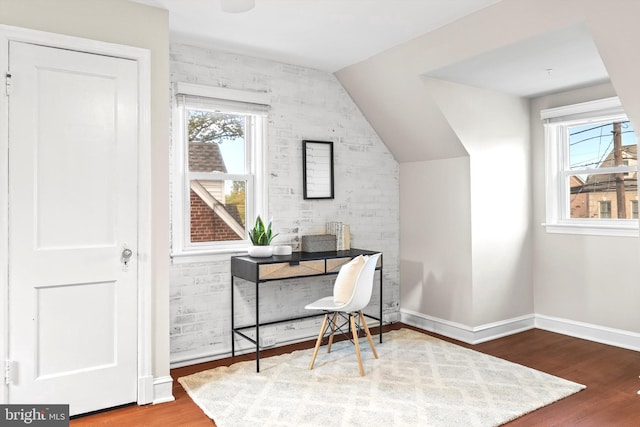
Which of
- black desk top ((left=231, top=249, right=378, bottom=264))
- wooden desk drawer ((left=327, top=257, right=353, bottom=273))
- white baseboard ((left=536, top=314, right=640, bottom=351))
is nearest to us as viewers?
black desk top ((left=231, top=249, right=378, bottom=264))

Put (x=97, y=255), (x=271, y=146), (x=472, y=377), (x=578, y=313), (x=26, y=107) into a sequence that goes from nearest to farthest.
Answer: (x=26, y=107)
(x=97, y=255)
(x=472, y=377)
(x=271, y=146)
(x=578, y=313)


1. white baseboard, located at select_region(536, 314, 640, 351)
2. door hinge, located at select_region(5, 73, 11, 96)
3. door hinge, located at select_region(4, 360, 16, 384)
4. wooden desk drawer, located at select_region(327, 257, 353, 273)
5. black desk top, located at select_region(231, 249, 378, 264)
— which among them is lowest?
white baseboard, located at select_region(536, 314, 640, 351)

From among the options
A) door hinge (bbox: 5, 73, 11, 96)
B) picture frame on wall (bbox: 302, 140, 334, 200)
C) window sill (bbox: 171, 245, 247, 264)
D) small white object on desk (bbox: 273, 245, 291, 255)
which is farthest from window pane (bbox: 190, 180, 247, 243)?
door hinge (bbox: 5, 73, 11, 96)

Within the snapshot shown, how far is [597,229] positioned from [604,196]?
317 millimetres

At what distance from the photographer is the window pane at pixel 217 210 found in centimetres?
374

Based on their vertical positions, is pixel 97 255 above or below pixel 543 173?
below

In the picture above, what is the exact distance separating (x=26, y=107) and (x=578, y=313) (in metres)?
4.56

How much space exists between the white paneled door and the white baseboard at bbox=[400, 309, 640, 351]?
271 cm

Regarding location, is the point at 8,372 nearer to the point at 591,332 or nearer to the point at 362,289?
the point at 362,289

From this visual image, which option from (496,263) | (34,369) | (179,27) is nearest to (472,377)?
(496,263)

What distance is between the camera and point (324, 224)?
4.31 metres

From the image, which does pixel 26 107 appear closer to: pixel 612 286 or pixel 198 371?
pixel 198 371

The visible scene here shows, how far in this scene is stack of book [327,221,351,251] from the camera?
4148mm

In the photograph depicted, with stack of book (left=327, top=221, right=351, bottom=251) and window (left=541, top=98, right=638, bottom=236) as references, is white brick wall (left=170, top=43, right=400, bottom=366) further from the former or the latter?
window (left=541, top=98, right=638, bottom=236)
